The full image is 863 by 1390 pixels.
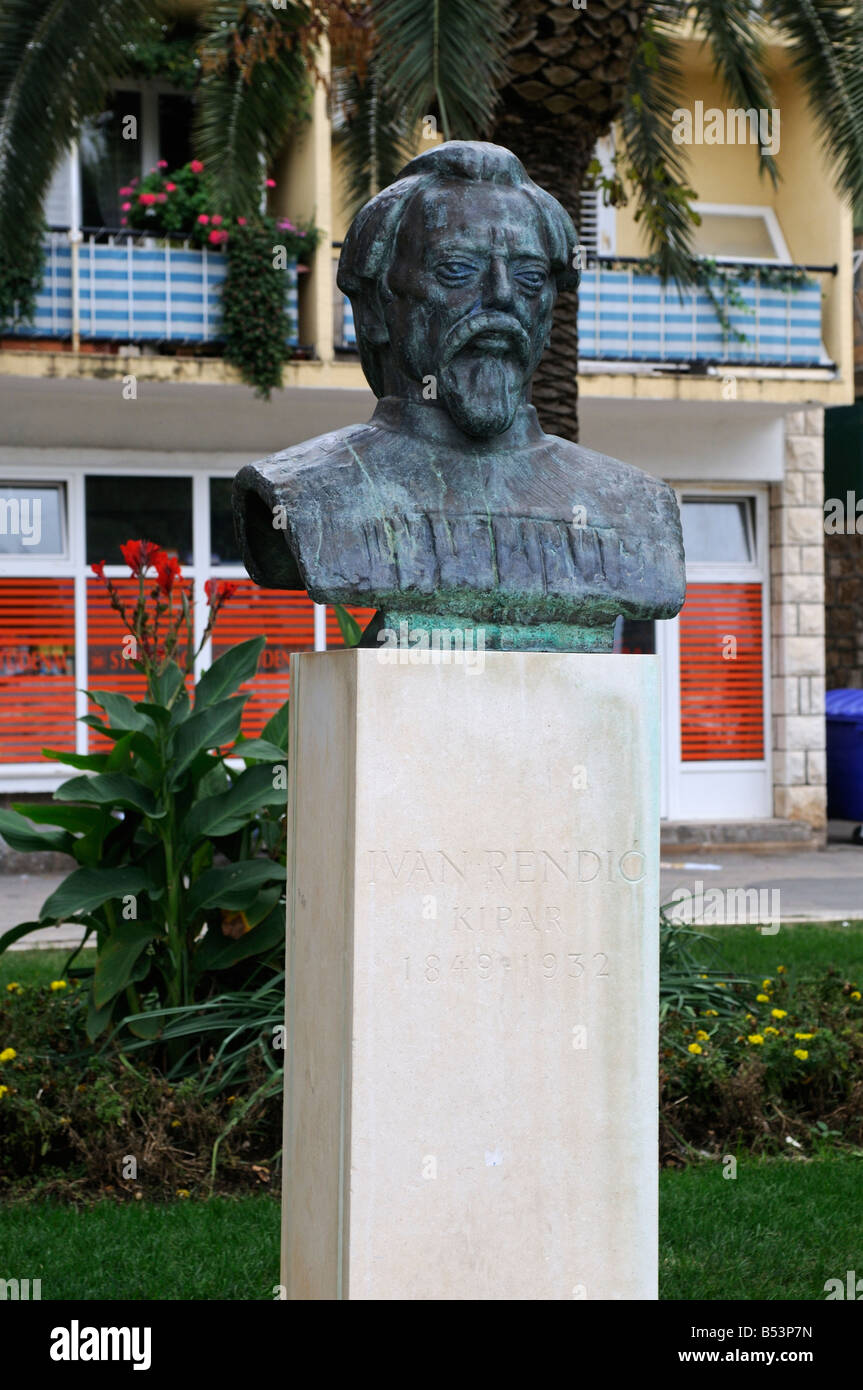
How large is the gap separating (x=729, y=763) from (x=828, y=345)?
380 centimetres

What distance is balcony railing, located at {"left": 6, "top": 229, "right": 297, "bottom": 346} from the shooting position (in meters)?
13.3

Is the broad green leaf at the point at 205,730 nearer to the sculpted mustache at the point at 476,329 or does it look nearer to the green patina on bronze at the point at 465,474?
the green patina on bronze at the point at 465,474

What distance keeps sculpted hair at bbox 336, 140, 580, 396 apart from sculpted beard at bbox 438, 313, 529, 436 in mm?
249

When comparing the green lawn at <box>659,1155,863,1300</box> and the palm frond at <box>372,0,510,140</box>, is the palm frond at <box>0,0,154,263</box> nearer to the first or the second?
the palm frond at <box>372,0,510,140</box>

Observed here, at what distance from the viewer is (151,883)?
19.3 feet

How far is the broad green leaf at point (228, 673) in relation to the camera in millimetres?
6059

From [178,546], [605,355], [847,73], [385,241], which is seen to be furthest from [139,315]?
[385,241]

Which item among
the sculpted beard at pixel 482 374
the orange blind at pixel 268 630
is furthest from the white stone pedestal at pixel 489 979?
the orange blind at pixel 268 630

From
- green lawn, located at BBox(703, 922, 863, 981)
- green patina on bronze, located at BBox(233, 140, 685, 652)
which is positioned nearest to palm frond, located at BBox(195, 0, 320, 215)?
green lawn, located at BBox(703, 922, 863, 981)

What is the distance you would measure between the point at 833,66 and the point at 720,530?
640 centimetres

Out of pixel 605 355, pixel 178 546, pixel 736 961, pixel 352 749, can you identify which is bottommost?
pixel 736 961

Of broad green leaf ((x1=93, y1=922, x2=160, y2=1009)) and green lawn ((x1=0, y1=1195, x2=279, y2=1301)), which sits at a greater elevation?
broad green leaf ((x1=93, y1=922, x2=160, y2=1009))

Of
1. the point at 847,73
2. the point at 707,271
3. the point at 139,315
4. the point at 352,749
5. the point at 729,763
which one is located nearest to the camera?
the point at 352,749

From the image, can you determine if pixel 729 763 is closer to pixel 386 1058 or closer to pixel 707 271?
pixel 707 271
